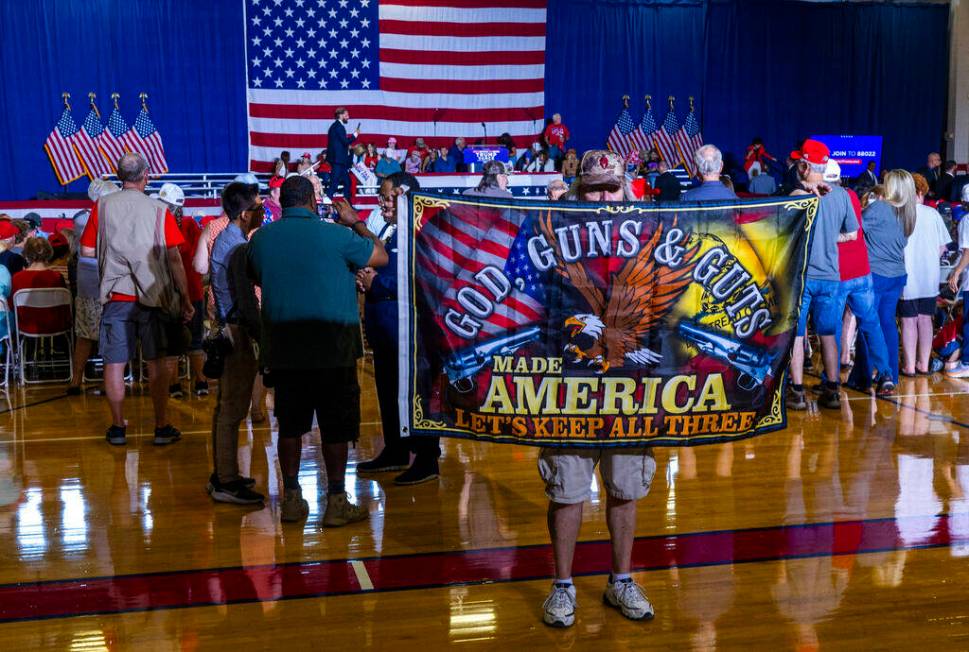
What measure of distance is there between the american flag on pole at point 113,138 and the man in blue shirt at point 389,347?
14754 millimetres

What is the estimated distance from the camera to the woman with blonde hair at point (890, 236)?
766cm

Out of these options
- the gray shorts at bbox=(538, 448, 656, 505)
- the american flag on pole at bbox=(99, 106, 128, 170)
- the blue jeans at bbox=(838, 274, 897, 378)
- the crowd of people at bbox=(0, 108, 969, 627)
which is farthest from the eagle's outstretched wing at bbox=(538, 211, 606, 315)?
the american flag on pole at bbox=(99, 106, 128, 170)

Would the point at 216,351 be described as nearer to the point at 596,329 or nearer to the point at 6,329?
the point at 596,329

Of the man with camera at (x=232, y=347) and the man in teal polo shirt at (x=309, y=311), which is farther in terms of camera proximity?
the man with camera at (x=232, y=347)

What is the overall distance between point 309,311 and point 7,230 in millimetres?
5907

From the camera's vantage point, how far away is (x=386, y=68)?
65.9 ft

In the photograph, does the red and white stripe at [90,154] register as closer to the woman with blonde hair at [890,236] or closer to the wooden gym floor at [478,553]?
the wooden gym floor at [478,553]

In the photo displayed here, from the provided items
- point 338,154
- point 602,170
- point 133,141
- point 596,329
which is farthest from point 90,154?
point 596,329

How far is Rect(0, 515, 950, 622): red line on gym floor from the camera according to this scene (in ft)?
12.9

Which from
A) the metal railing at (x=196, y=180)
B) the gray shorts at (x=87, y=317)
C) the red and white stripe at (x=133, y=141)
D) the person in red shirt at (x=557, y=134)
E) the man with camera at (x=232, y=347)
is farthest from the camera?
the person in red shirt at (x=557, y=134)

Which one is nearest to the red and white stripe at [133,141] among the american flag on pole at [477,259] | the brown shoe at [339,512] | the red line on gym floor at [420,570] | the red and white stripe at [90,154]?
the red and white stripe at [90,154]

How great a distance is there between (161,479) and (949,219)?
10606 millimetres

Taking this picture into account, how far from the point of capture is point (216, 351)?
509 cm

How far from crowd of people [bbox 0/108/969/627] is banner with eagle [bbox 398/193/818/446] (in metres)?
0.15
